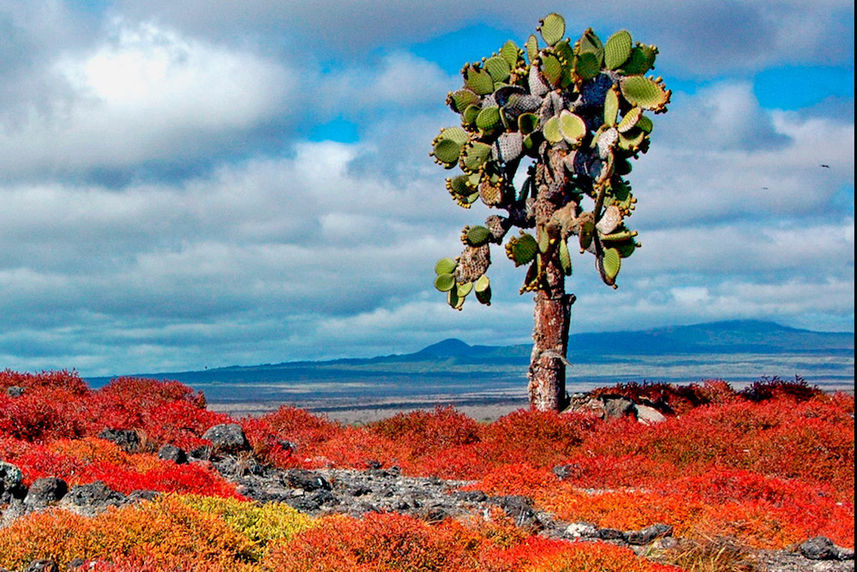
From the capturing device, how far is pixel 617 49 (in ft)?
71.3

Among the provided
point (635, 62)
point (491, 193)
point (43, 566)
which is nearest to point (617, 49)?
point (635, 62)

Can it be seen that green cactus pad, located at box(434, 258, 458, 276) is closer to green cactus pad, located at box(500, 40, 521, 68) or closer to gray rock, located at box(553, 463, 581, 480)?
green cactus pad, located at box(500, 40, 521, 68)

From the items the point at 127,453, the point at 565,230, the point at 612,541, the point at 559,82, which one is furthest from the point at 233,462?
the point at 559,82

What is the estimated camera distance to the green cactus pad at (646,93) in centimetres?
2080

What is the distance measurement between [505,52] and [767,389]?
1187cm

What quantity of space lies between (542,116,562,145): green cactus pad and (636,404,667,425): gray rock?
7139 mm

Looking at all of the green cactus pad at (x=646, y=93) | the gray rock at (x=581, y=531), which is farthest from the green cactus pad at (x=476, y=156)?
the gray rock at (x=581, y=531)

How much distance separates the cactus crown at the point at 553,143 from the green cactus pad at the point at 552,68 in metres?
0.03

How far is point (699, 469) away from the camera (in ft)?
50.9

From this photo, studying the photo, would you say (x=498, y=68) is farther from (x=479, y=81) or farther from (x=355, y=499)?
(x=355, y=499)

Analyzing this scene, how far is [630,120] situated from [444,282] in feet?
22.7

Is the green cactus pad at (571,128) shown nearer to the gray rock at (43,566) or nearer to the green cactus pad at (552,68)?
the green cactus pad at (552,68)

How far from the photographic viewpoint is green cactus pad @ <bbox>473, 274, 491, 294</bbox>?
929 inches

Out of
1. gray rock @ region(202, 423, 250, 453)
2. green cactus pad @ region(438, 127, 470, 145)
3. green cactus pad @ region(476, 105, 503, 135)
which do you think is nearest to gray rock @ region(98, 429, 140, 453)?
gray rock @ region(202, 423, 250, 453)
